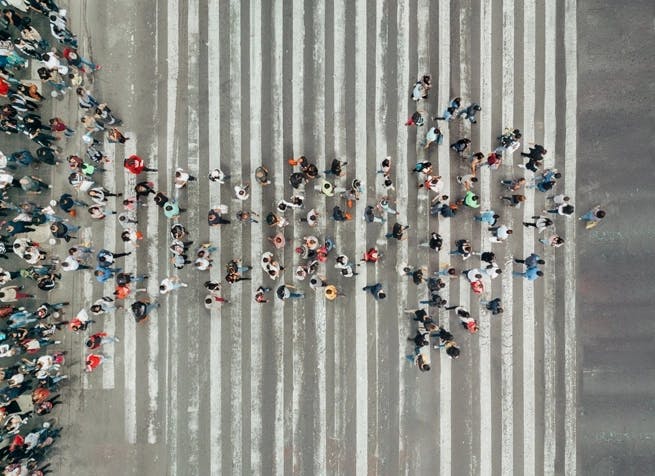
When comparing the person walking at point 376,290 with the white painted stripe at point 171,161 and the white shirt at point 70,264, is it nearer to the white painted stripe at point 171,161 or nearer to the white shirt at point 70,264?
the white painted stripe at point 171,161

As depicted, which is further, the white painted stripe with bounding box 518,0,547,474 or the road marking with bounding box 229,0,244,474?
the white painted stripe with bounding box 518,0,547,474

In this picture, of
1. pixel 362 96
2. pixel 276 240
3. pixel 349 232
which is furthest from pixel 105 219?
pixel 362 96

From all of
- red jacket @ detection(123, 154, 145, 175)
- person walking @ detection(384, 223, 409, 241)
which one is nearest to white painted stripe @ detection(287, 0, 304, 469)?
person walking @ detection(384, 223, 409, 241)

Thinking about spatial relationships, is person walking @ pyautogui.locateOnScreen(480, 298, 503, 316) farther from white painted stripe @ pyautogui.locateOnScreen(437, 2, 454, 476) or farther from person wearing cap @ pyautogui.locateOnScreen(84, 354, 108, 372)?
person wearing cap @ pyautogui.locateOnScreen(84, 354, 108, 372)

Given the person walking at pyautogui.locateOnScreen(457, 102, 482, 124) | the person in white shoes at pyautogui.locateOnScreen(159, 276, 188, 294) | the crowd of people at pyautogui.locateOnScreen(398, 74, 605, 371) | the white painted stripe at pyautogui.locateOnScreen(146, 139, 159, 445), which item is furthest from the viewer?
the white painted stripe at pyautogui.locateOnScreen(146, 139, 159, 445)

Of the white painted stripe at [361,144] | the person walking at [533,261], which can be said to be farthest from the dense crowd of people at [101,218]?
the white painted stripe at [361,144]

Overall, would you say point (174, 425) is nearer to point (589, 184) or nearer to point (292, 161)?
point (292, 161)

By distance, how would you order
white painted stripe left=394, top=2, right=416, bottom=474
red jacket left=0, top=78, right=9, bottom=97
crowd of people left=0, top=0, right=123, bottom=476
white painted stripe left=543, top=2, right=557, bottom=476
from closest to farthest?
red jacket left=0, top=78, right=9, bottom=97 → crowd of people left=0, top=0, right=123, bottom=476 → white painted stripe left=394, top=2, right=416, bottom=474 → white painted stripe left=543, top=2, right=557, bottom=476
